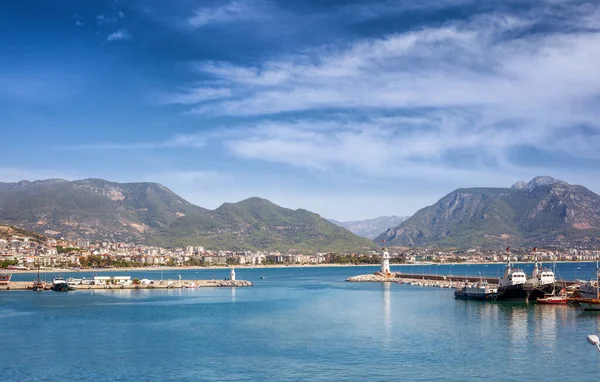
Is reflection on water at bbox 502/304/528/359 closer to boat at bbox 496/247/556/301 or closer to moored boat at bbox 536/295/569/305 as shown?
moored boat at bbox 536/295/569/305

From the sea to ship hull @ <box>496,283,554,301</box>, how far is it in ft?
6.99

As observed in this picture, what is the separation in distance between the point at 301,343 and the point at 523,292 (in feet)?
129

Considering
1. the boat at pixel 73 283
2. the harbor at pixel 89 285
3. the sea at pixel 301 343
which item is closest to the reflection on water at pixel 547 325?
the sea at pixel 301 343

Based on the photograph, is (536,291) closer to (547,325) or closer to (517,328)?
(547,325)

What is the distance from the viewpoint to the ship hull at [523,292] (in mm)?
70688

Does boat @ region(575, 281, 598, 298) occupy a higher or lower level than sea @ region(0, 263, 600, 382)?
higher

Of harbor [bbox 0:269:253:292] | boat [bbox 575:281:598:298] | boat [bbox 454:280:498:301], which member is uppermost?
boat [bbox 575:281:598:298]

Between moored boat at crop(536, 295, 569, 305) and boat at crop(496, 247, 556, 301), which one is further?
boat at crop(496, 247, 556, 301)

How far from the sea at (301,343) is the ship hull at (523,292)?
2.13 m

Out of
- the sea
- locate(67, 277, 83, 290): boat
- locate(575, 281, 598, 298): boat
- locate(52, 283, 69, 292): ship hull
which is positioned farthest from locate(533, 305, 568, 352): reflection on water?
locate(67, 277, 83, 290): boat

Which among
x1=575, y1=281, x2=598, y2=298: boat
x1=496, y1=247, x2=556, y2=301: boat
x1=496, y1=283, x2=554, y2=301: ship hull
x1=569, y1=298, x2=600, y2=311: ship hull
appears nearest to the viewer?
x1=569, y1=298, x2=600, y2=311: ship hull

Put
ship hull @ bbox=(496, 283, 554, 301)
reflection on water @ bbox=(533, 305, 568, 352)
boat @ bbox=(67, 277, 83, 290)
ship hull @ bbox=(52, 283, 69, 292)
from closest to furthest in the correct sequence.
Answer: reflection on water @ bbox=(533, 305, 568, 352), ship hull @ bbox=(496, 283, 554, 301), ship hull @ bbox=(52, 283, 69, 292), boat @ bbox=(67, 277, 83, 290)

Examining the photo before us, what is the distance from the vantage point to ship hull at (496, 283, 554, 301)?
70.7 m

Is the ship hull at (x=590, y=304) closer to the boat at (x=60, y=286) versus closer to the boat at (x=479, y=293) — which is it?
the boat at (x=479, y=293)
